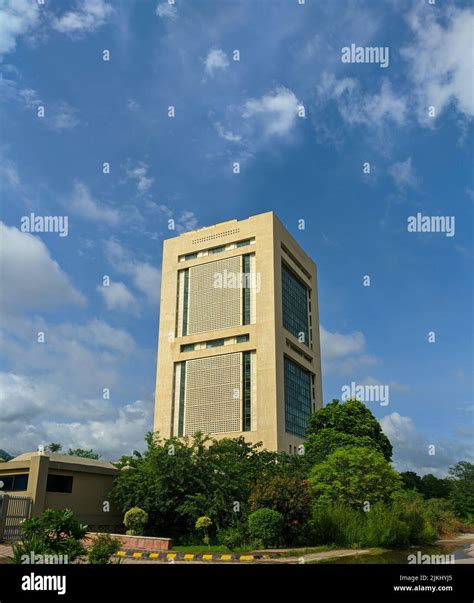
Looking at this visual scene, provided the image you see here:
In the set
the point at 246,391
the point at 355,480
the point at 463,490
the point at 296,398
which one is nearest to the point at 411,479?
the point at 463,490

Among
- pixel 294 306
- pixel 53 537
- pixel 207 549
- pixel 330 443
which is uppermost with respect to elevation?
pixel 294 306

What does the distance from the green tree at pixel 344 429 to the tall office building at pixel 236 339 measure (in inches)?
305

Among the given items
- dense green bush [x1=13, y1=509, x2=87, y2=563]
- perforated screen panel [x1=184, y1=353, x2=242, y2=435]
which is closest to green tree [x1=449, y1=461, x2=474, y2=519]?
perforated screen panel [x1=184, y1=353, x2=242, y2=435]

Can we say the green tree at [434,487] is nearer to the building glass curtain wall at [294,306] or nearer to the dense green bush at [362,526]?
the building glass curtain wall at [294,306]

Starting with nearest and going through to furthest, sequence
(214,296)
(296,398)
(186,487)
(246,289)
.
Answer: (186,487)
(246,289)
(296,398)
(214,296)

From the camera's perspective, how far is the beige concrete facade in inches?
973

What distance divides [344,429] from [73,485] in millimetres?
21874

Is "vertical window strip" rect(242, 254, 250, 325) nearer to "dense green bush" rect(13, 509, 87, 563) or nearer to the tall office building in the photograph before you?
the tall office building

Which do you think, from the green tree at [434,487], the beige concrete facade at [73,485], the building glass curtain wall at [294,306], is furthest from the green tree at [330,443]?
the green tree at [434,487]

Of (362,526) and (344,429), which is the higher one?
(344,429)

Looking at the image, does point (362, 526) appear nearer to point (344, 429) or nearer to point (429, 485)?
point (344, 429)

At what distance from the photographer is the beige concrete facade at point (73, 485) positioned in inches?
973

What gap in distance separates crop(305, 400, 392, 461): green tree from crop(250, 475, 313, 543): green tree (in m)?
15.1

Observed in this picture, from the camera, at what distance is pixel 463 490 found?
66000 millimetres
